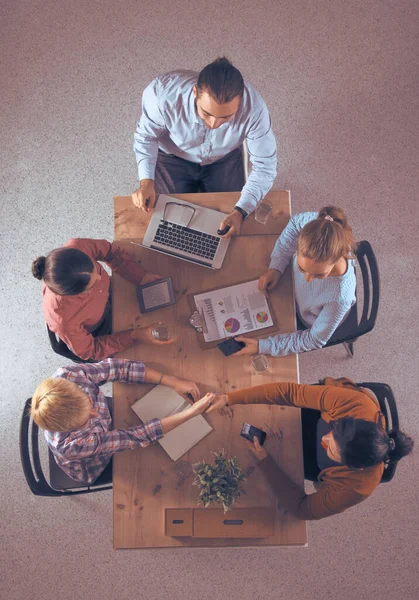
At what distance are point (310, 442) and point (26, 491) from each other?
161cm

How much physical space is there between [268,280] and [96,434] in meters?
0.92

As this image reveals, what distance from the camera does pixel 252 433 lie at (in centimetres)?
186

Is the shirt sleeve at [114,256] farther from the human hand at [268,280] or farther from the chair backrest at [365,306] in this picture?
the chair backrest at [365,306]

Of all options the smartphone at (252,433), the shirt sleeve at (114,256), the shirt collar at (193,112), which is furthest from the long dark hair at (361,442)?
the shirt collar at (193,112)

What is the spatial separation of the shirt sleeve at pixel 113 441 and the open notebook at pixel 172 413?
2.9 inches

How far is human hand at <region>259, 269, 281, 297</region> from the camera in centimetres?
202

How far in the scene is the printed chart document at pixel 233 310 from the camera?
203 centimetres

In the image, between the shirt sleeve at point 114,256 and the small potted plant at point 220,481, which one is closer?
the small potted plant at point 220,481

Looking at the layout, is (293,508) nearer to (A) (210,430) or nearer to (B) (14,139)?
(A) (210,430)

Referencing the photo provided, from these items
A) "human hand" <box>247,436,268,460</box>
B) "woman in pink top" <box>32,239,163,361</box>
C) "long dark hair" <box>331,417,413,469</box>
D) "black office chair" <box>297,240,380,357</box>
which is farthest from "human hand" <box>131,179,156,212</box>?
"long dark hair" <box>331,417,413,469</box>

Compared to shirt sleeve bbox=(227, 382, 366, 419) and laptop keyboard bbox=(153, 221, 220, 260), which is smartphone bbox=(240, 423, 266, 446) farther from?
laptop keyboard bbox=(153, 221, 220, 260)

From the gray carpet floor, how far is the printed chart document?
3.10ft

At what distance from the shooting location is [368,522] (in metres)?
2.65

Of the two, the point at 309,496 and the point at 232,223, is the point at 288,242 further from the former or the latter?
the point at 309,496
